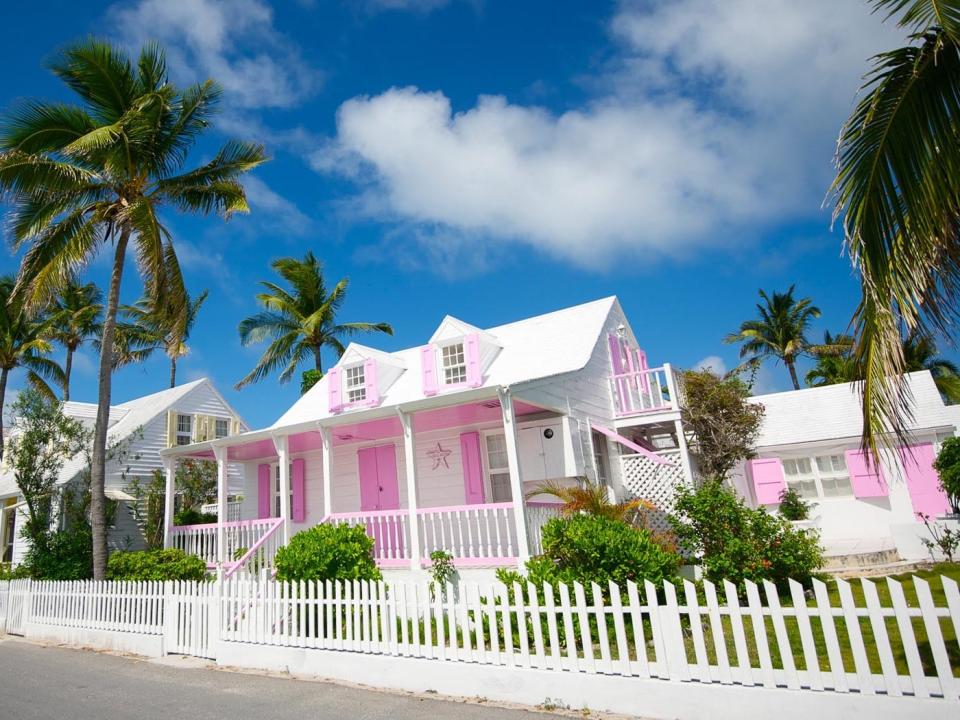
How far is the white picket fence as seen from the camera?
4.68 m

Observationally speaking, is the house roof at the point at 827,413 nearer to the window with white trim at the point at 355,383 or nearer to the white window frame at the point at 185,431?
the window with white trim at the point at 355,383

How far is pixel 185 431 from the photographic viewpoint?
23.8m

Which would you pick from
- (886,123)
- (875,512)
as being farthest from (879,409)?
(875,512)

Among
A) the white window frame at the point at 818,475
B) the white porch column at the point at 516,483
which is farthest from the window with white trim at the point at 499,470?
the white window frame at the point at 818,475

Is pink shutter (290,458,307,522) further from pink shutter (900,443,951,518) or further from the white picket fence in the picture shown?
pink shutter (900,443,951,518)

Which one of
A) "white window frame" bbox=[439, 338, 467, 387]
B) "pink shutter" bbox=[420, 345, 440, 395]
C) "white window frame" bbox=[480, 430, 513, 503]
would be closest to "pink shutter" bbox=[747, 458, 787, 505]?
"white window frame" bbox=[480, 430, 513, 503]

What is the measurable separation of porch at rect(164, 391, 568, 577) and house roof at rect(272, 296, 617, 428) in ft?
3.84

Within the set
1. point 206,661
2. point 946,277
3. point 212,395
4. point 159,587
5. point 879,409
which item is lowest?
point 206,661

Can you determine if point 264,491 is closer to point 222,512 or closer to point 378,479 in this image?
point 222,512

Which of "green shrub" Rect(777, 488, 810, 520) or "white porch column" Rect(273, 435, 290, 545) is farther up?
"white porch column" Rect(273, 435, 290, 545)

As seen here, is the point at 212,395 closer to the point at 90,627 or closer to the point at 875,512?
the point at 90,627

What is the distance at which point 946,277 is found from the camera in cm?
528

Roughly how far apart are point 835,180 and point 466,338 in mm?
10899

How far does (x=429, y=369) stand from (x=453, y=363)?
2.16 feet
